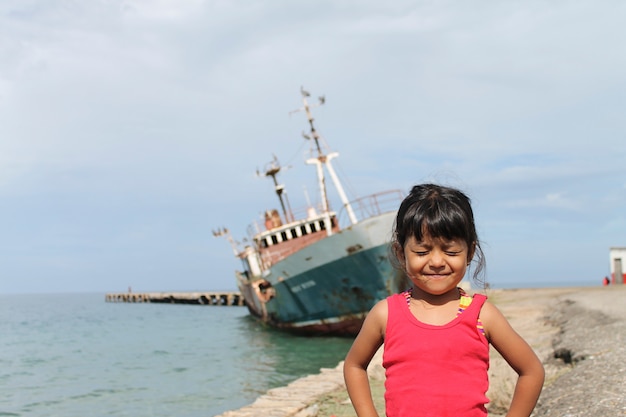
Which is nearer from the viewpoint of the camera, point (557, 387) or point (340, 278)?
point (557, 387)

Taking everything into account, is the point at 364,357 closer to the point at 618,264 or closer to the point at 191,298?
the point at 618,264

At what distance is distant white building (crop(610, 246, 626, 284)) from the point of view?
1219 inches

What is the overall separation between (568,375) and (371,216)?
13255 millimetres

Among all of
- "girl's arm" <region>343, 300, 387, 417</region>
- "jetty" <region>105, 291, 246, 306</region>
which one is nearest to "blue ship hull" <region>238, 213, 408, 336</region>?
"girl's arm" <region>343, 300, 387, 417</region>

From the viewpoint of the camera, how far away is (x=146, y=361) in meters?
19.5

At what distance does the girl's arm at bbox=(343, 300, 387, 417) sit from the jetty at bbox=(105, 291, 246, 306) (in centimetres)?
6104

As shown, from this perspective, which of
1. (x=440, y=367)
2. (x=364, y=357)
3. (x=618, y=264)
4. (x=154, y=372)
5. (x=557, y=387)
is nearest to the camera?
(x=440, y=367)

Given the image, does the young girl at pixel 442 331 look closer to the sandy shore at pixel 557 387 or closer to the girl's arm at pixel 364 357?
the girl's arm at pixel 364 357

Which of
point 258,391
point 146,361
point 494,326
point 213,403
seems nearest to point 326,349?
point 146,361

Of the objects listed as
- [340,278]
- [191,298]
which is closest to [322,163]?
[340,278]

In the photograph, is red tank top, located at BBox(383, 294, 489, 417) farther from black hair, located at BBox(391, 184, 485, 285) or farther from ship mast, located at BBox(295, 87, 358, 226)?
ship mast, located at BBox(295, 87, 358, 226)

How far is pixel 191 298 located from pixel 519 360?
76326 mm

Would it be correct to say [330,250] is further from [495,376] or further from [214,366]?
[495,376]

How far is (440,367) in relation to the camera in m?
2.16
